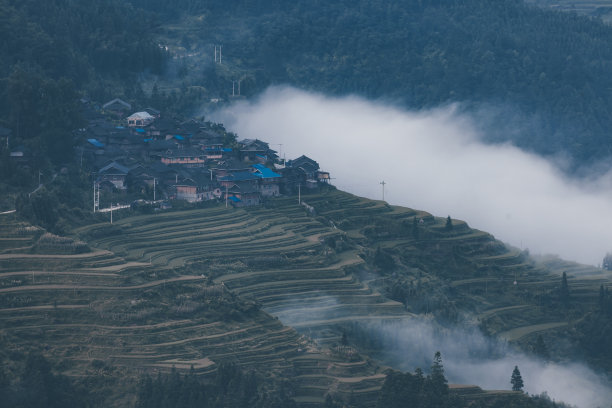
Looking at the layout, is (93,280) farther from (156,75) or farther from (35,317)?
(156,75)

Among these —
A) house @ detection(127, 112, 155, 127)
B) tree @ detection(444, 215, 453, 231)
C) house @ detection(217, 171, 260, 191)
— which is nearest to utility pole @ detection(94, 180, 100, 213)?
house @ detection(217, 171, 260, 191)

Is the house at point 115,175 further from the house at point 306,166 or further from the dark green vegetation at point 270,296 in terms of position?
the house at point 306,166

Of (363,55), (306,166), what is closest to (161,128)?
(306,166)

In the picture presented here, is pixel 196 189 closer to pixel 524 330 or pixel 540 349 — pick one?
pixel 524 330

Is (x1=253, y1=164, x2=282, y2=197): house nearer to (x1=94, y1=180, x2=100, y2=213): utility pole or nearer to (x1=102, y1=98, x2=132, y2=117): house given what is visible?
(x1=94, y1=180, x2=100, y2=213): utility pole

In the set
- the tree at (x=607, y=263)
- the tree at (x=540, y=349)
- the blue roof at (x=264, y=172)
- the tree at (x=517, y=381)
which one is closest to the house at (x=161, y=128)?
the blue roof at (x=264, y=172)

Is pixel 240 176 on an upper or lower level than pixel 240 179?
upper
